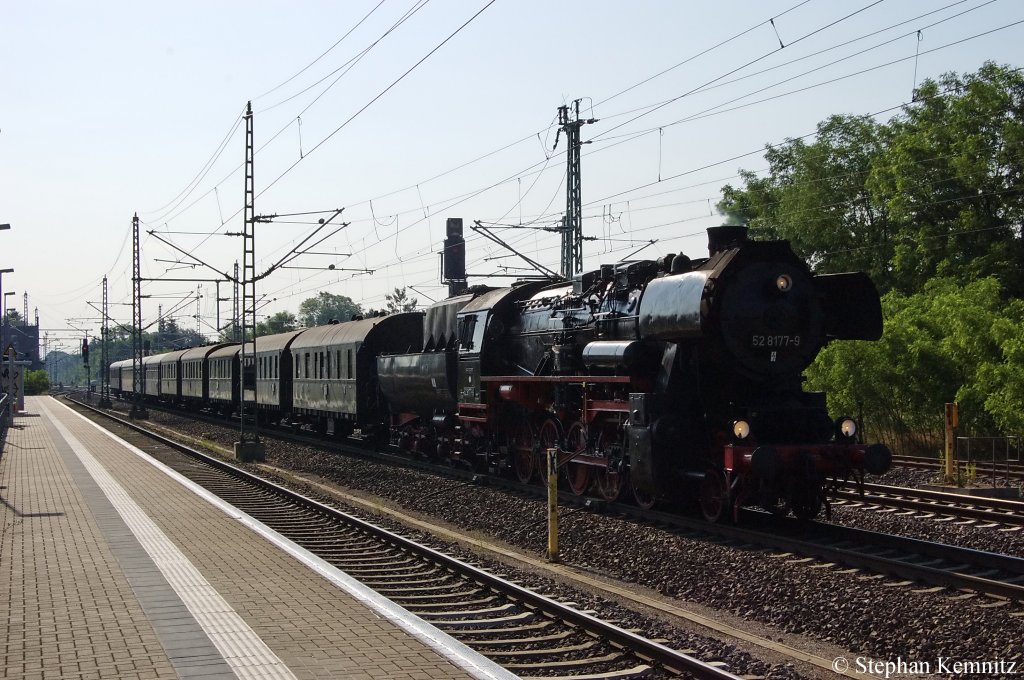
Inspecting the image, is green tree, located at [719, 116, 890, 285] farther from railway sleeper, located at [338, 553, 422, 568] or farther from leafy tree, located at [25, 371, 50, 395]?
leafy tree, located at [25, 371, 50, 395]

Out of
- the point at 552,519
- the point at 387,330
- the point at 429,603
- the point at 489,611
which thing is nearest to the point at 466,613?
the point at 489,611

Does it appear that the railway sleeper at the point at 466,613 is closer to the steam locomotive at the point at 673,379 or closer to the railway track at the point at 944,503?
the steam locomotive at the point at 673,379

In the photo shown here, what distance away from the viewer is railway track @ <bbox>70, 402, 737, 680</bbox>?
7500 mm

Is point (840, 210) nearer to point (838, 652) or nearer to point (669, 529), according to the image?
point (669, 529)

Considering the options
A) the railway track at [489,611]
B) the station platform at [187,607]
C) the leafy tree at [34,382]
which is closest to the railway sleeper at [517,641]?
the railway track at [489,611]

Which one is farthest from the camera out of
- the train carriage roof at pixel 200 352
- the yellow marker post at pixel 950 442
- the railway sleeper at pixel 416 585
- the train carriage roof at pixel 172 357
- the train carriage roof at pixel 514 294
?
the train carriage roof at pixel 172 357

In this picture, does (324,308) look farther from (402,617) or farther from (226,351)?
(402,617)

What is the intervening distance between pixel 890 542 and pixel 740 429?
7.01 feet

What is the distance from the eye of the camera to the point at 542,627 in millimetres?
8672

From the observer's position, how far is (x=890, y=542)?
1166cm

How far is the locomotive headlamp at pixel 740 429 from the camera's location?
1284 centimetres

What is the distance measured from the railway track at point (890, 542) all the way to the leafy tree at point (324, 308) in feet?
463

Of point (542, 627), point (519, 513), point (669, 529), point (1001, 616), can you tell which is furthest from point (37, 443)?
point (1001, 616)

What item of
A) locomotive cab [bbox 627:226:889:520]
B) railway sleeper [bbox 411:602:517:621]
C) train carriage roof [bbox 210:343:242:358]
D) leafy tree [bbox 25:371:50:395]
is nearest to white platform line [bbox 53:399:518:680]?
railway sleeper [bbox 411:602:517:621]
